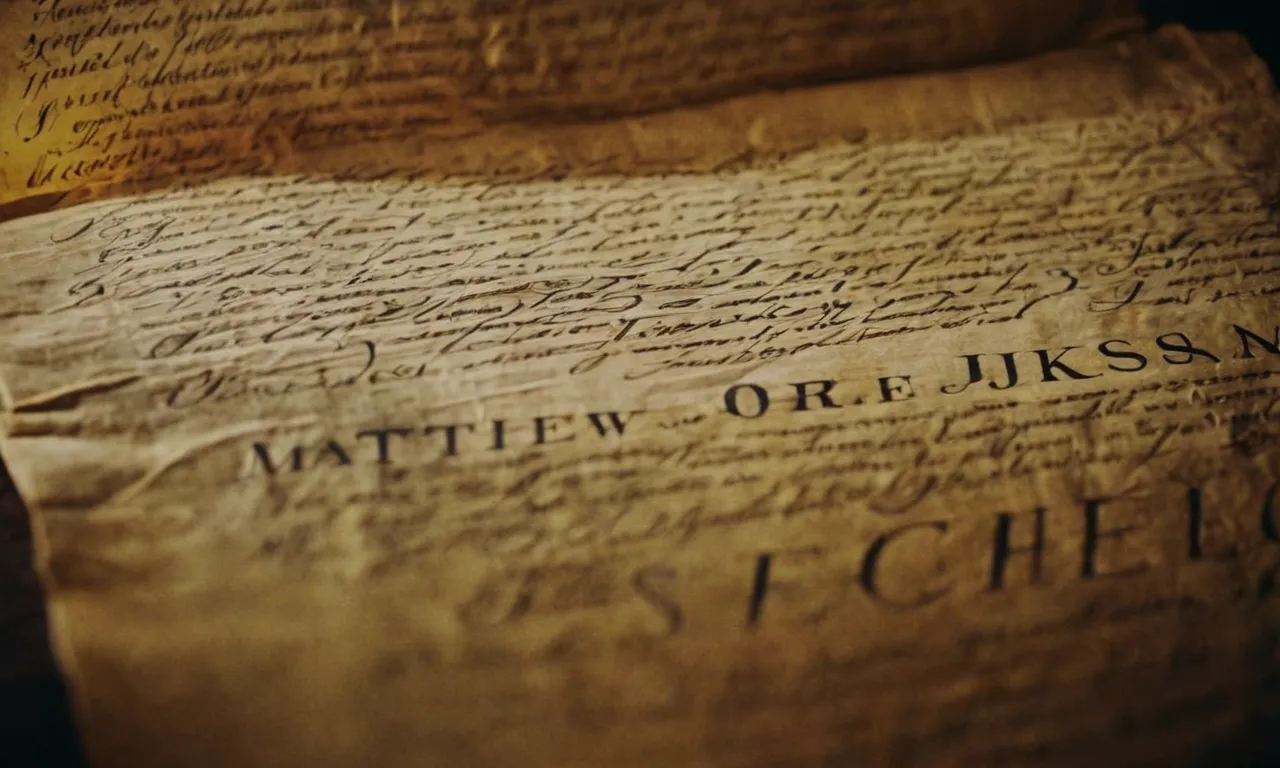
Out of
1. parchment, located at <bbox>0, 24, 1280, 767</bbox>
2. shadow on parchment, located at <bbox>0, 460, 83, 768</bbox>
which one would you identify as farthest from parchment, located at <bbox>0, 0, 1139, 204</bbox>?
shadow on parchment, located at <bbox>0, 460, 83, 768</bbox>

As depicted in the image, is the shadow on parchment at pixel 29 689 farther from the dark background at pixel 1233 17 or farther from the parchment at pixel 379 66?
the dark background at pixel 1233 17

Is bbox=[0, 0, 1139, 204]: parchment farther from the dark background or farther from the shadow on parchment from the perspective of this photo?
the shadow on parchment

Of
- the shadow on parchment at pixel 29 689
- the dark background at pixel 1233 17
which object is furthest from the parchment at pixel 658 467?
the dark background at pixel 1233 17

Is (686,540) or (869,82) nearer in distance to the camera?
(686,540)

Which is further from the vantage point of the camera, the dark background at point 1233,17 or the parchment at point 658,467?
the dark background at point 1233,17

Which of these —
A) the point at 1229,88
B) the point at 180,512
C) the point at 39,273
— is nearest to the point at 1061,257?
the point at 1229,88

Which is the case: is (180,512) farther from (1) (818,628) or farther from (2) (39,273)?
(1) (818,628)
